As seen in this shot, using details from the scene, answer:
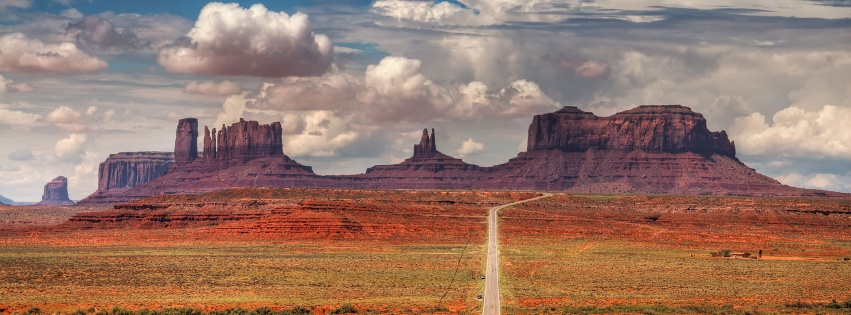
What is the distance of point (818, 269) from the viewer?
370ft

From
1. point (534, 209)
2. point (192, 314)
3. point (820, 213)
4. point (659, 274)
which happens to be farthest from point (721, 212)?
point (192, 314)

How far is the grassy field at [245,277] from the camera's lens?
82.7 m

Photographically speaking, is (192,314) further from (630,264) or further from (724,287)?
(630,264)

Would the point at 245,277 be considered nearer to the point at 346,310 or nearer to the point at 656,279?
the point at 346,310

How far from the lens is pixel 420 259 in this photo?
404 feet

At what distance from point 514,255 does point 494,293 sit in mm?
39696

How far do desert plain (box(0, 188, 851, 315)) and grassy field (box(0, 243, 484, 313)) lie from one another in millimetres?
223

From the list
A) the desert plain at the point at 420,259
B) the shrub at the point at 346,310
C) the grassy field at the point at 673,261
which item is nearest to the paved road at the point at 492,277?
the desert plain at the point at 420,259

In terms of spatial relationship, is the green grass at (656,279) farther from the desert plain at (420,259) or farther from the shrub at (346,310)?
the shrub at (346,310)

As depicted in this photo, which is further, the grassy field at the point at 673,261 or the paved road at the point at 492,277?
the grassy field at the point at 673,261

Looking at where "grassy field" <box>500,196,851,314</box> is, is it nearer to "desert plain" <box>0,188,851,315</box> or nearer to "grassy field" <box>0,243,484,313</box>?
"desert plain" <box>0,188,851,315</box>

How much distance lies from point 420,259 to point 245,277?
26.4 metres

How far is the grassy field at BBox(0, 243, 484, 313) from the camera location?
3255 inches

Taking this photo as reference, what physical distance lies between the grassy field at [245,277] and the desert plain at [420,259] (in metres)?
0.22
